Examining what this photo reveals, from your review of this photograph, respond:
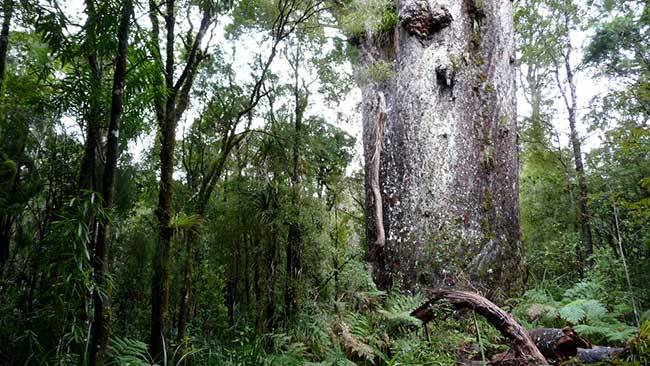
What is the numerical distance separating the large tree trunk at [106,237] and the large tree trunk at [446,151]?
2.98 m

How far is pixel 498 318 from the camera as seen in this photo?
2727 millimetres

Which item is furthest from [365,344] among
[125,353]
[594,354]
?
[125,353]

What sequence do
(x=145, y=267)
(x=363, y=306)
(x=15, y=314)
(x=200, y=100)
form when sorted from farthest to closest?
(x=200, y=100) → (x=145, y=267) → (x=15, y=314) → (x=363, y=306)

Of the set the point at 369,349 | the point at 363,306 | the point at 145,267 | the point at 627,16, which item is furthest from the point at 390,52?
the point at 627,16

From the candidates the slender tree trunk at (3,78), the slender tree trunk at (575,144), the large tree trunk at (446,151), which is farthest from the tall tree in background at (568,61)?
the slender tree trunk at (3,78)

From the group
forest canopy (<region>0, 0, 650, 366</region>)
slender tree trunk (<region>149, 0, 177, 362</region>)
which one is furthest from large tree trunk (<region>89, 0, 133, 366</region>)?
slender tree trunk (<region>149, 0, 177, 362</region>)

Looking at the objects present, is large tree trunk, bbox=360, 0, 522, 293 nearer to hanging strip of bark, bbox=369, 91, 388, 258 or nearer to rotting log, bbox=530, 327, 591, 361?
hanging strip of bark, bbox=369, 91, 388, 258

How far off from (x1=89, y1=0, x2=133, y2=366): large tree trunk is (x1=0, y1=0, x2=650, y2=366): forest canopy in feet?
Answer: 0.04

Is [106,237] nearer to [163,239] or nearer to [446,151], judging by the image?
[163,239]

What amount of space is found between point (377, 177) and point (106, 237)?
3.22m

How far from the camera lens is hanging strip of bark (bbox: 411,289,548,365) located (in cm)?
253

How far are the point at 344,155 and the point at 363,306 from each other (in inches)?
270

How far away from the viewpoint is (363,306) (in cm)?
379

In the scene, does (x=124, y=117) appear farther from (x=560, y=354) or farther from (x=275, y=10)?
(x=560, y=354)
